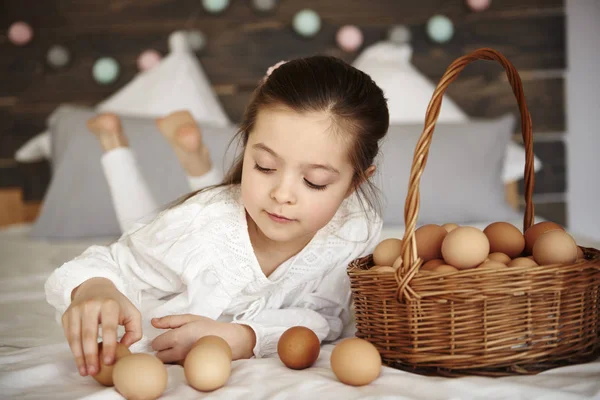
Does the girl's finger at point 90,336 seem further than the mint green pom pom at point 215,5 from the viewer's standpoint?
No

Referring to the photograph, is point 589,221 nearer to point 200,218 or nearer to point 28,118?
point 200,218

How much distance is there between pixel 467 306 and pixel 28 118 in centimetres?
227

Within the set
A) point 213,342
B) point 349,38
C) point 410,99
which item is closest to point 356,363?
point 213,342

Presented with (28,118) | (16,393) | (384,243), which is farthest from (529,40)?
(16,393)

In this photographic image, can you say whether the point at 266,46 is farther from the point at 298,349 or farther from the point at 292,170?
the point at 298,349

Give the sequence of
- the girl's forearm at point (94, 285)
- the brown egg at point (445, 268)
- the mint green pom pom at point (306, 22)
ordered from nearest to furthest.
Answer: the brown egg at point (445, 268), the girl's forearm at point (94, 285), the mint green pom pom at point (306, 22)

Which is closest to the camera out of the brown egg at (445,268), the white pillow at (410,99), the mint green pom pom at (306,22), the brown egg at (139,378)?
the brown egg at (139,378)

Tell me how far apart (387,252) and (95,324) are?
0.47 m

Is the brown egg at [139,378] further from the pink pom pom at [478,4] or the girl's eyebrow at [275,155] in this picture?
the pink pom pom at [478,4]

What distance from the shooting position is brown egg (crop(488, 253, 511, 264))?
3.29 feet

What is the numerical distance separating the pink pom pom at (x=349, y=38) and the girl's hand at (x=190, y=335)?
1725mm

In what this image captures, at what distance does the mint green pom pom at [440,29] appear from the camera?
2555 millimetres

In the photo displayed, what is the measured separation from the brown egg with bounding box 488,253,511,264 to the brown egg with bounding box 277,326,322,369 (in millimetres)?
308

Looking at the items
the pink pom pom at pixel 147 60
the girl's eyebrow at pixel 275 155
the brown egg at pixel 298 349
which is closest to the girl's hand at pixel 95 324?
the brown egg at pixel 298 349
